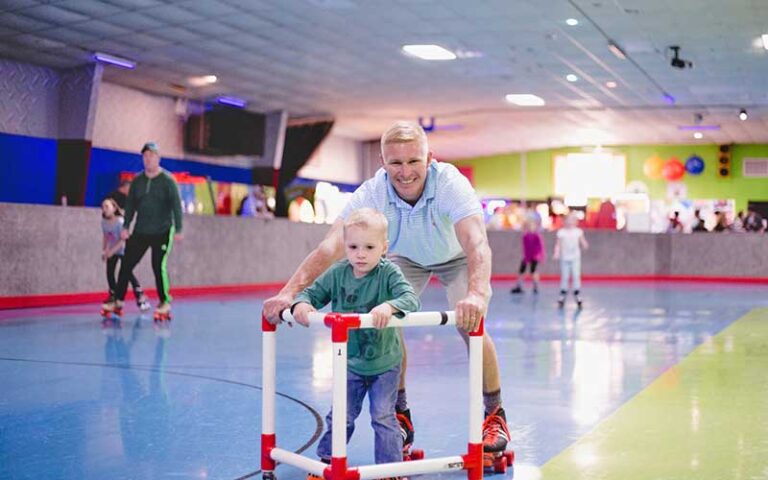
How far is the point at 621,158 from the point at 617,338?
2256cm

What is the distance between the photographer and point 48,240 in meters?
13.1

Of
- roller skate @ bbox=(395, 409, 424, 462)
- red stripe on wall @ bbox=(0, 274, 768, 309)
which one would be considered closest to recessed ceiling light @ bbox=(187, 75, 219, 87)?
red stripe on wall @ bbox=(0, 274, 768, 309)

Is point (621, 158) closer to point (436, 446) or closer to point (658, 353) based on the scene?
point (658, 353)

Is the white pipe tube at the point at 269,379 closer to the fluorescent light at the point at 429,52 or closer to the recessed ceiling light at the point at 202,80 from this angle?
the fluorescent light at the point at 429,52

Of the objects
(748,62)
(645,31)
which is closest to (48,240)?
(645,31)

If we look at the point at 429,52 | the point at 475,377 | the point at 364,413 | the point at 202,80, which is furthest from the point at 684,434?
the point at 202,80

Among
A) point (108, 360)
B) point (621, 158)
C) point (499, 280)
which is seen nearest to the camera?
point (108, 360)

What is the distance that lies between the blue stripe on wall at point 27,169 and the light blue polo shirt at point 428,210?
14.9 m

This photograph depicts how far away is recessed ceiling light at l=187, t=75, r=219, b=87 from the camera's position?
18.5 m

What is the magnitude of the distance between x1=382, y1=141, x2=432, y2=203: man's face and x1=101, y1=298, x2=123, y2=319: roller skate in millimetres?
7450

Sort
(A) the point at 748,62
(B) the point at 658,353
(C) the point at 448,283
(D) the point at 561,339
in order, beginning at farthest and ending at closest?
(A) the point at 748,62 < (D) the point at 561,339 < (B) the point at 658,353 < (C) the point at 448,283

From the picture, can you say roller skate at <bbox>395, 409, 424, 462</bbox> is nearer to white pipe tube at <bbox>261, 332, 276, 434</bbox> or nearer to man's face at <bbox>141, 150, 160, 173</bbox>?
white pipe tube at <bbox>261, 332, 276, 434</bbox>

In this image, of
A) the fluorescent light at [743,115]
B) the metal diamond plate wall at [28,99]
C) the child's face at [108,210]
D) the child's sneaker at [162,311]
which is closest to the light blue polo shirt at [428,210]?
the child's sneaker at [162,311]

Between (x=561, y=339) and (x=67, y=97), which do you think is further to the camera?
(x=67, y=97)
